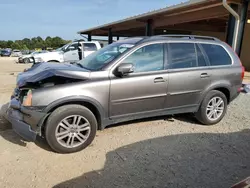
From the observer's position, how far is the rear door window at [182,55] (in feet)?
14.4

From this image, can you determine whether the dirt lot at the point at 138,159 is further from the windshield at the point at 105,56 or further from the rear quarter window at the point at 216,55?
the rear quarter window at the point at 216,55

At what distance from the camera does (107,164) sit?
330cm

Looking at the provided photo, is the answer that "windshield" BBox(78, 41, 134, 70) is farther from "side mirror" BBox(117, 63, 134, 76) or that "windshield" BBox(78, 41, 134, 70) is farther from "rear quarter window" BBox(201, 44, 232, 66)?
"rear quarter window" BBox(201, 44, 232, 66)

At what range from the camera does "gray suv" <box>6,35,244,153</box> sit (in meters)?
3.43

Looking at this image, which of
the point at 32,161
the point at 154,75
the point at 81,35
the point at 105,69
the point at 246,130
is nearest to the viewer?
the point at 32,161

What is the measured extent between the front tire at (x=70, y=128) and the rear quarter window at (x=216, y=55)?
2683mm

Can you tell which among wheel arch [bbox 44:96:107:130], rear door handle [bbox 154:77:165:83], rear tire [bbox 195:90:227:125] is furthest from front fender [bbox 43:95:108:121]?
rear tire [bbox 195:90:227:125]

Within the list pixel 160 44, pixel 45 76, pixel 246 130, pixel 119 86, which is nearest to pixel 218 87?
pixel 246 130

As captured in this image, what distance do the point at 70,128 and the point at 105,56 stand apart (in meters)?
1.48

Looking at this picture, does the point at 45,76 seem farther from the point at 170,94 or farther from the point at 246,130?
the point at 246,130

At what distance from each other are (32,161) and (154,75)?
7.65 feet

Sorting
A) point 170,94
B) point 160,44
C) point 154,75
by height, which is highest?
point 160,44

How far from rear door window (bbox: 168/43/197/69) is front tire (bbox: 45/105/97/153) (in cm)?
178

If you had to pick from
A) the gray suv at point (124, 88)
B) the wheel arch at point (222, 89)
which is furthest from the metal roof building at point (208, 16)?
the gray suv at point (124, 88)
